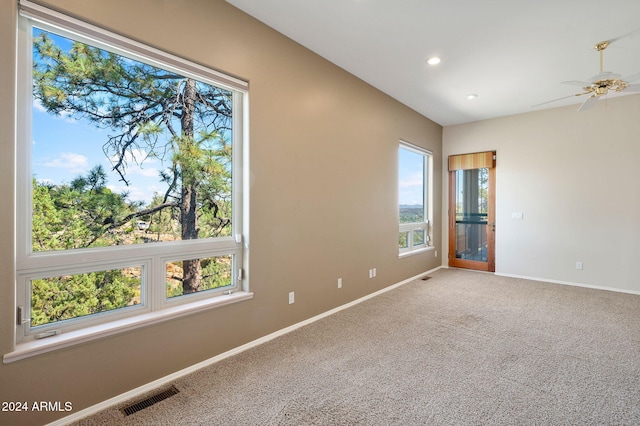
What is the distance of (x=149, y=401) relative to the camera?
197cm

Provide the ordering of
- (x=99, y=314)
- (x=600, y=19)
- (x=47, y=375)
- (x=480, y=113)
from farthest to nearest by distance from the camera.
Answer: (x=480, y=113) → (x=600, y=19) → (x=99, y=314) → (x=47, y=375)

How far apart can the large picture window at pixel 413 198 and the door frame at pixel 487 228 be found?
0.62 m

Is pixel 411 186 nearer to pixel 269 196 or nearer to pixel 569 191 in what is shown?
pixel 569 191

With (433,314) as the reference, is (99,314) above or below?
above

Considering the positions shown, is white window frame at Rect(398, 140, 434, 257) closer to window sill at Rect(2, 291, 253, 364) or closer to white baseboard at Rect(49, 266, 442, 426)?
white baseboard at Rect(49, 266, 442, 426)

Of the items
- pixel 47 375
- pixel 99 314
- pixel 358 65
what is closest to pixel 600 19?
pixel 358 65

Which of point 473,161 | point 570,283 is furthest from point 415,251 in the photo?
point 570,283

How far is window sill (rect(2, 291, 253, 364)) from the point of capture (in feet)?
5.39

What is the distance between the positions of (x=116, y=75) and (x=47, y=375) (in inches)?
74.7

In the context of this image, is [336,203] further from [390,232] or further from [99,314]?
[99,314]

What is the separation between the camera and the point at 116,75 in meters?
2.07

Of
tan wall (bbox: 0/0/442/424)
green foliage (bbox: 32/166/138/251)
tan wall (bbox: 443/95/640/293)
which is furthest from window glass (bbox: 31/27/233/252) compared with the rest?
tan wall (bbox: 443/95/640/293)

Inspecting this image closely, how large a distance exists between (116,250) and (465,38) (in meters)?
3.53

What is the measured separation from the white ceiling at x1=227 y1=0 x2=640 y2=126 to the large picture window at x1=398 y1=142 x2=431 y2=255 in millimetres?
1292
